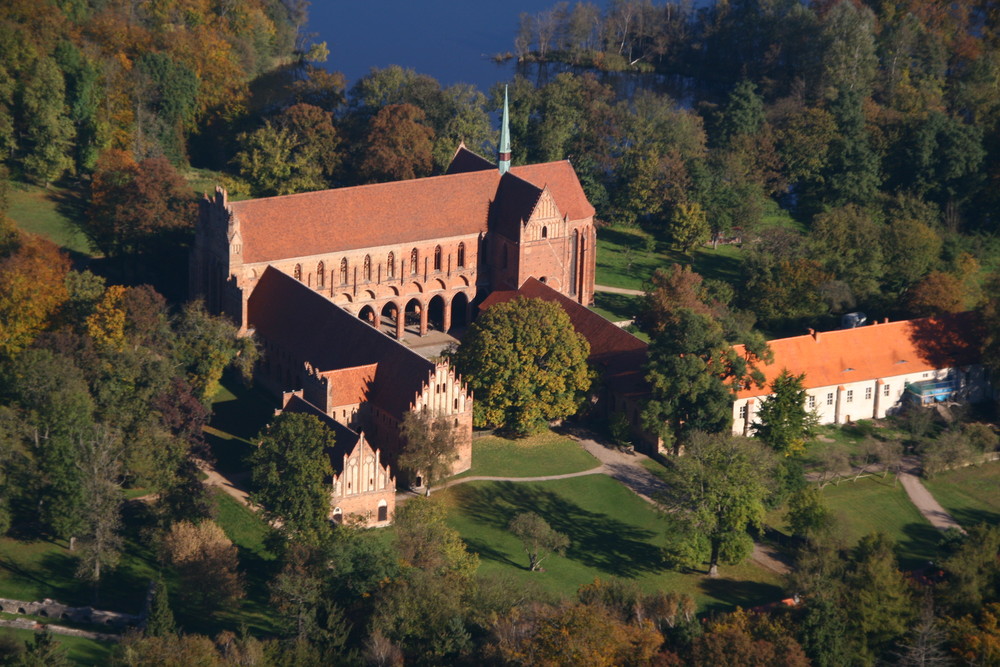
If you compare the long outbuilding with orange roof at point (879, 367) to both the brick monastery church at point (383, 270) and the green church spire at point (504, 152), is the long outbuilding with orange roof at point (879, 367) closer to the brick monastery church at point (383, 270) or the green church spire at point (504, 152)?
the brick monastery church at point (383, 270)

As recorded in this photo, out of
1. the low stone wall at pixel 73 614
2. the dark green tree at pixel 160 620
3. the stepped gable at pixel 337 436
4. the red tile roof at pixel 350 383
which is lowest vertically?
the low stone wall at pixel 73 614

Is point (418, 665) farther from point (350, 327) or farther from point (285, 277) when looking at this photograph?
point (285, 277)

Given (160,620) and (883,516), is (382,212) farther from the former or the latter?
(160,620)

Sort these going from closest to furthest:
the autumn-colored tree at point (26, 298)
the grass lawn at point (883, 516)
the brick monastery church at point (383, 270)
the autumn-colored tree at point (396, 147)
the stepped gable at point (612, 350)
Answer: the grass lawn at point (883, 516), the brick monastery church at point (383, 270), the autumn-colored tree at point (26, 298), the stepped gable at point (612, 350), the autumn-colored tree at point (396, 147)

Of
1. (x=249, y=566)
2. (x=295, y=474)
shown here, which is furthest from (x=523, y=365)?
(x=249, y=566)

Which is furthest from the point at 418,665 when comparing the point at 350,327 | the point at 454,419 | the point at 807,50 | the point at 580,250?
the point at 807,50

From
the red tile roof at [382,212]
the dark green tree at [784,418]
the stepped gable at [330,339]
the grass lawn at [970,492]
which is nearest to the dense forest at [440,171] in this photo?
the dark green tree at [784,418]

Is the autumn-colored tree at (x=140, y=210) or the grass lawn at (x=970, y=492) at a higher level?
the autumn-colored tree at (x=140, y=210)
